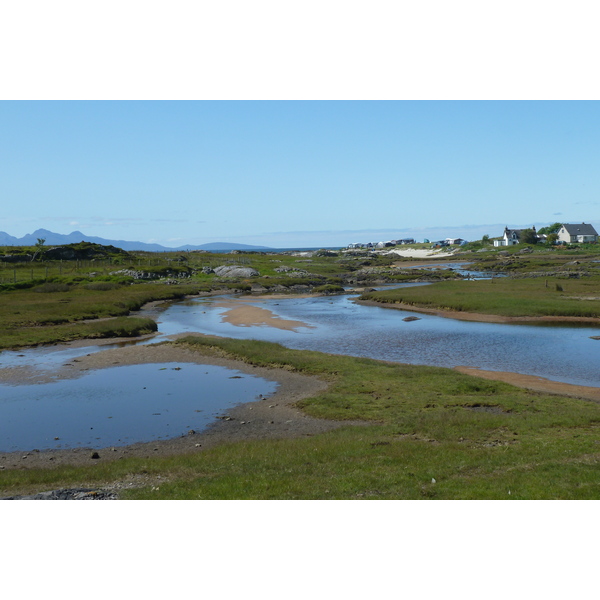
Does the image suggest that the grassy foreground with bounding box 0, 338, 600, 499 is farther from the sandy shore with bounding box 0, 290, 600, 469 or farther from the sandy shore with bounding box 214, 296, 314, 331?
the sandy shore with bounding box 214, 296, 314, 331

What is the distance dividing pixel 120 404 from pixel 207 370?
30.8ft

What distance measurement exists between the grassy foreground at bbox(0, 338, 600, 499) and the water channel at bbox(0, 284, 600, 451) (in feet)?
20.5

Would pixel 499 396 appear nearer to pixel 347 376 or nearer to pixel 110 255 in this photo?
pixel 347 376

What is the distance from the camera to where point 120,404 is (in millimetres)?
31953

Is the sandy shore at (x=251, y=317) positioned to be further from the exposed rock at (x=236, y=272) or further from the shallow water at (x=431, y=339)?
the exposed rock at (x=236, y=272)

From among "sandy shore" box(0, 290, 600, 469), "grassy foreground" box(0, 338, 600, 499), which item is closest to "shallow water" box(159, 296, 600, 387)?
"sandy shore" box(0, 290, 600, 469)

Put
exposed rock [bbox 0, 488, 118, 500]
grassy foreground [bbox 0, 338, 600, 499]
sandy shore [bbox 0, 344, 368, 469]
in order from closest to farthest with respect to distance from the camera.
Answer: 1. grassy foreground [bbox 0, 338, 600, 499]
2. exposed rock [bbox 0, 488, 118, 500]
3. sandy shore [bbox 0, 344, 368, 469]

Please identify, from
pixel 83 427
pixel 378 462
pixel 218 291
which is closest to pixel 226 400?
pixel 83 427

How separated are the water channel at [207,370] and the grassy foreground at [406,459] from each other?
626 cm

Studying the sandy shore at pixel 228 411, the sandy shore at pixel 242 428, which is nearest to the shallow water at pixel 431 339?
the sandy shore at pixel 228 411

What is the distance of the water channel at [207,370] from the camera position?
27.7 meters

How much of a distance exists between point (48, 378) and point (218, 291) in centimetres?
7783

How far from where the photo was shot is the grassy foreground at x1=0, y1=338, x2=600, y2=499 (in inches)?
616

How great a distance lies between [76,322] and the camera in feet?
208
